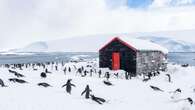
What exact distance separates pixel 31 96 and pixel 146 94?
37.9 feet

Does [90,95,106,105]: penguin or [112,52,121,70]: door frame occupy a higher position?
[112,52,121,70]: door frame

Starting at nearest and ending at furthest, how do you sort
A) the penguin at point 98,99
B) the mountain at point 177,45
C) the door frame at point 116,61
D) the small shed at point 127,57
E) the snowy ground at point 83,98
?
the snowy ground at point 83,98, the penguin at point 98,99, the small shed at point 127,57, the door frame at point 116,61, the mountain at point 177,45

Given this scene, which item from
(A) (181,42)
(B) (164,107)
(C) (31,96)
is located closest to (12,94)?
(C) (31,96)

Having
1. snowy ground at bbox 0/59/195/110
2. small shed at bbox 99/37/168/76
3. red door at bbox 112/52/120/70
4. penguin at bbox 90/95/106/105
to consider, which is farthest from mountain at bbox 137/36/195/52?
penguin at bbox 90/95/106/105

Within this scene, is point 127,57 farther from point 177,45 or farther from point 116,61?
point 177,45

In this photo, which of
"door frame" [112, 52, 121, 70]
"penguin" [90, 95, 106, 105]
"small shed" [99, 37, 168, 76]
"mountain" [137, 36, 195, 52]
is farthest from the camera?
"mountain" [137, 36, 195, 52]

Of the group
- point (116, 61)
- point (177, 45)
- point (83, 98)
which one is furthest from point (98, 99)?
point (177, 45)

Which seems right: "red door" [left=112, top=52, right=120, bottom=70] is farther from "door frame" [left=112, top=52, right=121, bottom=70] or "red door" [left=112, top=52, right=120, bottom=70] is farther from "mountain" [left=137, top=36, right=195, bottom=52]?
"mountain" [left=137, top=36, right=195, bottom=52]

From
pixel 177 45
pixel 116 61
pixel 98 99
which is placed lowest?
pixel 98 99

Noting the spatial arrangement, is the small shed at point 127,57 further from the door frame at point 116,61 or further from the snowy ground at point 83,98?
the snowy ground at point 83,98

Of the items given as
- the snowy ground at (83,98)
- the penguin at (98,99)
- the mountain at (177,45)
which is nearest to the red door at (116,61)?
the snowy ground at (83,98)

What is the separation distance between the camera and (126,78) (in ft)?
132

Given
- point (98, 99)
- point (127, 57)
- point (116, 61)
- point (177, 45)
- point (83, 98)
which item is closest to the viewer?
point (98, 99)

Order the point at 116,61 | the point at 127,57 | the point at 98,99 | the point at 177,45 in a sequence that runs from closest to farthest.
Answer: the point at 98,99 → the point at 127,57 → the point at 116,61 → the point at 177,45
